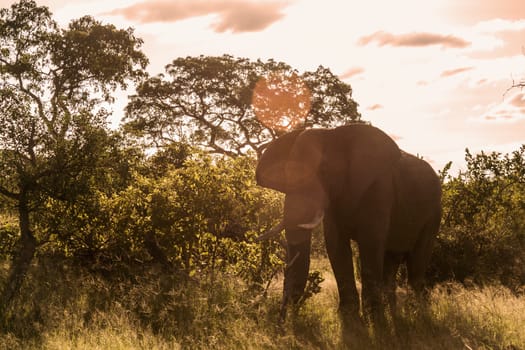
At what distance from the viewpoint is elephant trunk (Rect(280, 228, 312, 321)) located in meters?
8.19

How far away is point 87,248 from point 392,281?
21.8ft

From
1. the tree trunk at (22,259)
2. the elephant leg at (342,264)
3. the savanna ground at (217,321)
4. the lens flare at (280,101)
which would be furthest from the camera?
the lens flare at (280,101)

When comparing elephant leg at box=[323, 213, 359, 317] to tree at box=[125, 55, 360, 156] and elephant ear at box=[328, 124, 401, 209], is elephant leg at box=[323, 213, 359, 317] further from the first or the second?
tree at box=[125, 55, 360, 156]

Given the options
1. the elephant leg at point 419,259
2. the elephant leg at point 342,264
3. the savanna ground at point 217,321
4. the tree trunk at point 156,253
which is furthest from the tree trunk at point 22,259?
the elephant leg at point 419,259

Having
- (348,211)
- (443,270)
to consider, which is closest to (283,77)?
(443,270)

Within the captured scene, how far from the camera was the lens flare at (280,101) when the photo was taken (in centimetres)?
3503

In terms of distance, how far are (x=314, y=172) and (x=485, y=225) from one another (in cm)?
932

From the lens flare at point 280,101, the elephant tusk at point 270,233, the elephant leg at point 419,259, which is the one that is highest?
the lens flare at point 280,101

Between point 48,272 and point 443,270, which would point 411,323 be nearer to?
point 443,270

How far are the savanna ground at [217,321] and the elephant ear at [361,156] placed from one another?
6.80 ft

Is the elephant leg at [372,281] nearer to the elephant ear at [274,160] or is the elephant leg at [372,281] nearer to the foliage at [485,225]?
the elephant ear at [274,160]

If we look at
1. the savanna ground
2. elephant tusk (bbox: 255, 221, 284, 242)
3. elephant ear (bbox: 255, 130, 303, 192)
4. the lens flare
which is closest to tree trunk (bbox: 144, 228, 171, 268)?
the savanna ground

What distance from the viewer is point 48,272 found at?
40.9 feet

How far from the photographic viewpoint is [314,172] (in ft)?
27.9
